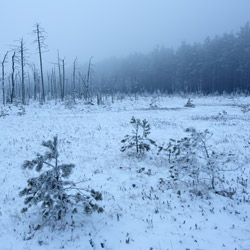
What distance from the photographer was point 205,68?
2013 inches

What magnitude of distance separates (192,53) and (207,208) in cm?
5824

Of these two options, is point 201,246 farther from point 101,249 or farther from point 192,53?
point 192,53

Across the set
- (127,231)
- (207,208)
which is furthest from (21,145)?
(207,208)

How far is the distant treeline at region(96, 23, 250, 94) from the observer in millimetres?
48103

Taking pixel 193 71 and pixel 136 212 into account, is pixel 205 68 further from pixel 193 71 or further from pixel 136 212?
pixel 136 212

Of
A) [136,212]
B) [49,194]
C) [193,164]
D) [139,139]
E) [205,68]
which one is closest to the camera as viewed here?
[49,194]

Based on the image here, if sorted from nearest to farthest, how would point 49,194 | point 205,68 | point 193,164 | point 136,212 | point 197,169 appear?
point 49,194 → point 136,212 → point 197,169 → point 193,164 → point 205,68

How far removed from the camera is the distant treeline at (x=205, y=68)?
158 feet

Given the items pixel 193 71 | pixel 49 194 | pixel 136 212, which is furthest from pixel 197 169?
pixel 193 71

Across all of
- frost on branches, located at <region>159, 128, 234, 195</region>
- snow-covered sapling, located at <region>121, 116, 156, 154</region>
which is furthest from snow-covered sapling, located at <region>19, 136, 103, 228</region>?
snow-covered sapling, located at <region>121, 116, 156, 154</region>

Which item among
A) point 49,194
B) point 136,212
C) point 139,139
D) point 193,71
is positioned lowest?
point 136,212

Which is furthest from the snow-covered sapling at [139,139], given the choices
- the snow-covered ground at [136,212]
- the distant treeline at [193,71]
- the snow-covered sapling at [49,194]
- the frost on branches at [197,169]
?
the distant treeline at [193,71]

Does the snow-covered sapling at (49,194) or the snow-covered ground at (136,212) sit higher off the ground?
the snow-covered sapling at (49,194)

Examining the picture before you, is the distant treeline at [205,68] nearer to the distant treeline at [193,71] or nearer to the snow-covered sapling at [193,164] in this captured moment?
the distant treeline at [193,71]
